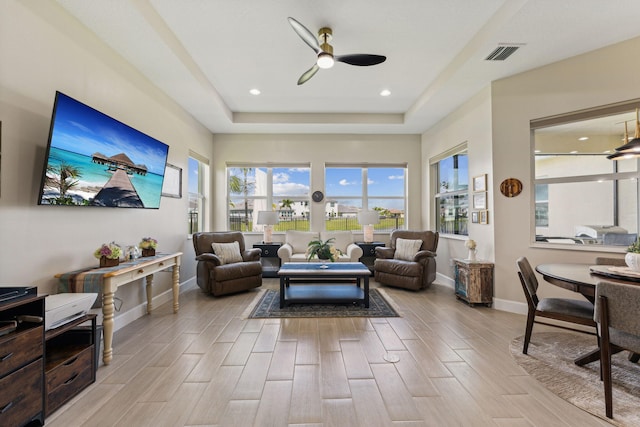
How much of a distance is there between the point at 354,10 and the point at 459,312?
12.3 feet

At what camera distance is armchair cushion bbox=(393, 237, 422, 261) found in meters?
4.96

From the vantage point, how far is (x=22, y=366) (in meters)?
1.52

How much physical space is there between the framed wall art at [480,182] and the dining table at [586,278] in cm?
169

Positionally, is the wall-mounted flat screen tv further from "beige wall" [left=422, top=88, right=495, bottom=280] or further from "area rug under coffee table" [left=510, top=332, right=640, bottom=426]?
"beige wall" [left=422, top=88, right=495, bottom=280]

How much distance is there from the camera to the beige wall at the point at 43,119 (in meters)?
1.96

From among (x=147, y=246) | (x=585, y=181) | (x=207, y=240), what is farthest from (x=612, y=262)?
(x=207, y=240)

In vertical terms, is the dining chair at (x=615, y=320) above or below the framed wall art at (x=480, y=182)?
below

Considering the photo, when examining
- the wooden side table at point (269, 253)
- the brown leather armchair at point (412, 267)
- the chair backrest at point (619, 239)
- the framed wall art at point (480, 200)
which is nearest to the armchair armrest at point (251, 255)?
the wooden side table at point (269, 253)

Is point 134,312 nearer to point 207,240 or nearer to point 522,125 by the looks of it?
point 207,240

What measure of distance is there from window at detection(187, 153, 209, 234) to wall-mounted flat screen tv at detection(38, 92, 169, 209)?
175cm

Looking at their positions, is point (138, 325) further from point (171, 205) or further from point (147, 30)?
point (147, 30)

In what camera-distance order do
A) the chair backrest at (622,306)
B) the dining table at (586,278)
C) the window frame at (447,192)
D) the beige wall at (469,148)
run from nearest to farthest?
1. the chair backrest at (622,306)
2. the dining table at (586,278)
3. the beige wall at (469,148)
4. the window frame at (447,192)

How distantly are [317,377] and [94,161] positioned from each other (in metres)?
2.72

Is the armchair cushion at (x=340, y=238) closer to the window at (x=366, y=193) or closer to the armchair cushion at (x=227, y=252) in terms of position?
the window at (x=366, y=193)
